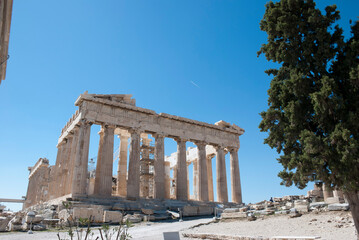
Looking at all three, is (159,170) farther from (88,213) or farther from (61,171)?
(88,213)

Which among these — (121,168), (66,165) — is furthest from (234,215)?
(66,165)

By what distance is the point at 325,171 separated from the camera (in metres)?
8.32

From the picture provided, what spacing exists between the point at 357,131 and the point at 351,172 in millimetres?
1208

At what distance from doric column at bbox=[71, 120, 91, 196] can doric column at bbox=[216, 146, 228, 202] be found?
13.3m

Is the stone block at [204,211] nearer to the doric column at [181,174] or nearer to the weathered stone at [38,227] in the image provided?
the doric column at [181,174]

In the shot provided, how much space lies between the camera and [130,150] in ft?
80.2

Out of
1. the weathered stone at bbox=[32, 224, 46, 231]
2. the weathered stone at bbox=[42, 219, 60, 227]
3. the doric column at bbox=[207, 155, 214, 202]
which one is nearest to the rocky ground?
the weathered stone at bbox=[32, 224, 46, 231]

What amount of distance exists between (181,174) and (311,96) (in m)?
19.2

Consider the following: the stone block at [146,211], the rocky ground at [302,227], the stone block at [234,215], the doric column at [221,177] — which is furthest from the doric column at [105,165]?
the doric column at [221,177]

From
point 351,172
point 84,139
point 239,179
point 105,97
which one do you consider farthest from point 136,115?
point 351,172

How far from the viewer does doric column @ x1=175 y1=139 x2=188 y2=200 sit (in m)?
26.0

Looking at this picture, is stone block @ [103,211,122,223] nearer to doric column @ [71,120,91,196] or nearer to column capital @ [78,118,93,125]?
doric column @ [71,120,91,196]

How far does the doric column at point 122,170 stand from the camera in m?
25.8

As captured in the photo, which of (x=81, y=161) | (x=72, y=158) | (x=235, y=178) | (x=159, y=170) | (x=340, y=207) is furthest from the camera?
(x=235, y=178)
